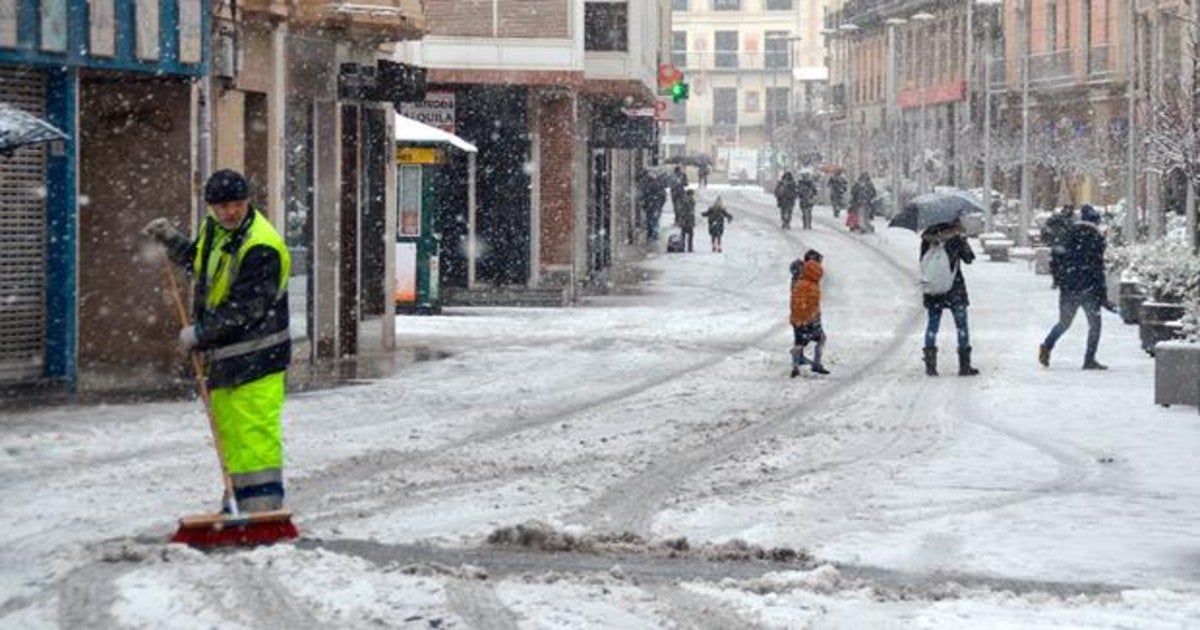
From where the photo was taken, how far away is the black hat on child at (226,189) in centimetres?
1092

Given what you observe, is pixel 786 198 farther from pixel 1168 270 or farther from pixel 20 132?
pixel 20 132

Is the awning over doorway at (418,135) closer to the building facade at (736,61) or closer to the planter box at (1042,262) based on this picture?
the planter box at (1042,262)

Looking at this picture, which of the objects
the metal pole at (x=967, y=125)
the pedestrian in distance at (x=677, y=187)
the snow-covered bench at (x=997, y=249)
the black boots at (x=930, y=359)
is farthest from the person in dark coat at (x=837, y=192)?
the black boots at (x=930, y=359)

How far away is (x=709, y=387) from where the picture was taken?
21234 mm

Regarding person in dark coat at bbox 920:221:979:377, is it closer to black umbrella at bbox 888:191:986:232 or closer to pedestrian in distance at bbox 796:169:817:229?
black umbrella at bbox 888:191:986:232

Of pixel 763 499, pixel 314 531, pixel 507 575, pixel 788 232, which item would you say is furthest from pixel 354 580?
pixel 788 232

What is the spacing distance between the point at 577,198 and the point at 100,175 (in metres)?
20.3

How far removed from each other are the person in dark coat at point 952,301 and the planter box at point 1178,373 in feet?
12.8

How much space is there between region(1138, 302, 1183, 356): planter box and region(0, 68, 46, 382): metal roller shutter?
10.9m

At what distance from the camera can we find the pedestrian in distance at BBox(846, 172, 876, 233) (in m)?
62.2

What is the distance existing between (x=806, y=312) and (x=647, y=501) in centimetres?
1004

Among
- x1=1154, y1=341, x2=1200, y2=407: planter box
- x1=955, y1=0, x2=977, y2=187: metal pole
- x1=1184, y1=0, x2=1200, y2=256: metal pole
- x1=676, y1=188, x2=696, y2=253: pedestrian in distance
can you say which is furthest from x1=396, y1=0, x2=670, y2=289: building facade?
x1=955, y1=0, x2=977, y2=187: metal pole

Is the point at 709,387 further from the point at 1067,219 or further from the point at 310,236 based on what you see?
the point at 1067,219

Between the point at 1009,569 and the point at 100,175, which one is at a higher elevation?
the point at 100,175
